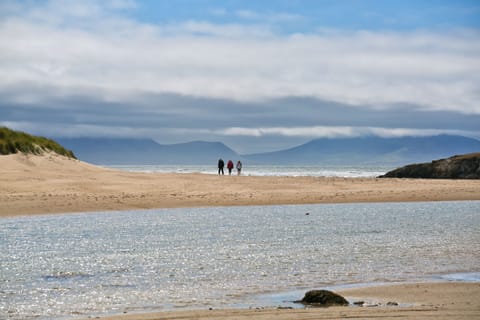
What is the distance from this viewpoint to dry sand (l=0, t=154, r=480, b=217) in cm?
3528

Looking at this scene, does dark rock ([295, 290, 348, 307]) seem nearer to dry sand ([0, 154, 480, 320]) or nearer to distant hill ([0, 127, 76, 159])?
dry sand ([0, 154, 480, 320])

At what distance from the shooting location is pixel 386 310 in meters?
12.1

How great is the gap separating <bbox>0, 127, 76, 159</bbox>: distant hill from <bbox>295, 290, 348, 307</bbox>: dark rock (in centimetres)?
3854

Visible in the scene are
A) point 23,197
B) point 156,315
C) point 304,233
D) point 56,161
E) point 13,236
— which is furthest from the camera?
point 56,161

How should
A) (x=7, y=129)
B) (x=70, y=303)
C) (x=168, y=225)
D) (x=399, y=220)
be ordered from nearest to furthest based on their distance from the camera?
(x=70, y=303), (x=168, y=225), (x=399, y=220), (x=7, y=129)

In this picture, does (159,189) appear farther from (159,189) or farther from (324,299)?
(324,299)

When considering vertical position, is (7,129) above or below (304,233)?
above

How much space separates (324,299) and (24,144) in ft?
132

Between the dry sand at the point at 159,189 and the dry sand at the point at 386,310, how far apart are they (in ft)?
68.8

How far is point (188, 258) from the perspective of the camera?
1914cm

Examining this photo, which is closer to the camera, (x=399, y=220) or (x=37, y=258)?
(x=37, y=258)

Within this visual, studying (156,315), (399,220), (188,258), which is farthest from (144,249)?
(399,220)

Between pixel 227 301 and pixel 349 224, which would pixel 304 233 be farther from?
pixel 227 301

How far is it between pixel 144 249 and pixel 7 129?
3513cm
